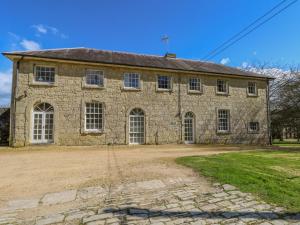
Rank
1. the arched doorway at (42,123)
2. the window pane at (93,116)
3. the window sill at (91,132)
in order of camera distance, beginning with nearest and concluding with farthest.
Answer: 1. the arched doorway at (42,123)
2. the window sill at (91,132)
3. the window pane at (93,116)

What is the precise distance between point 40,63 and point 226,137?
593 inches

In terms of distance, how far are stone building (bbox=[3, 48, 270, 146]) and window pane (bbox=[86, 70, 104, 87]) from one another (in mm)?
67

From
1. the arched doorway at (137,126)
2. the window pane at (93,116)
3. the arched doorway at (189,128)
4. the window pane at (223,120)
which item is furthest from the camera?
the window pane at (223,120)

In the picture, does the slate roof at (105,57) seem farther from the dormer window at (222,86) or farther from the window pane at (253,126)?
the window pane at (253,126)

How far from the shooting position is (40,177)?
18.5ft

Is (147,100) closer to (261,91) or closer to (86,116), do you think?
(86,116)

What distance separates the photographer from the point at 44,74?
13.8 meters

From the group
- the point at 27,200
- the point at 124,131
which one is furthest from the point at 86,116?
the point at 27,200

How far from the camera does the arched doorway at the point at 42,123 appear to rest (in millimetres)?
13328

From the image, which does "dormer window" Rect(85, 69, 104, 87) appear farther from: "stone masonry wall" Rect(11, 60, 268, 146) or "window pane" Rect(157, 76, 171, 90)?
"window pane" Rect(157, 76, 171, 90)

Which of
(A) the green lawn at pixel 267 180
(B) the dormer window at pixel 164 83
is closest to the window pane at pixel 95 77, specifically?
(B) the dormer window at pixel 164 83

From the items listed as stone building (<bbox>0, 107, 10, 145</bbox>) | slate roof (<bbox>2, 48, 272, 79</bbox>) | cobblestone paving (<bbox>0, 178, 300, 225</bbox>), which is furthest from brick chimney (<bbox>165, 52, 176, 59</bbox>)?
cobblestone paving (<bbox>0, 178, 300, 225</bbox>)

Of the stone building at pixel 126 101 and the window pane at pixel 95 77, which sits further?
the window pane at pixel 95 77

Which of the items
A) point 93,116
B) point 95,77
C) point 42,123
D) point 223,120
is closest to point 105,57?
point 95,77
